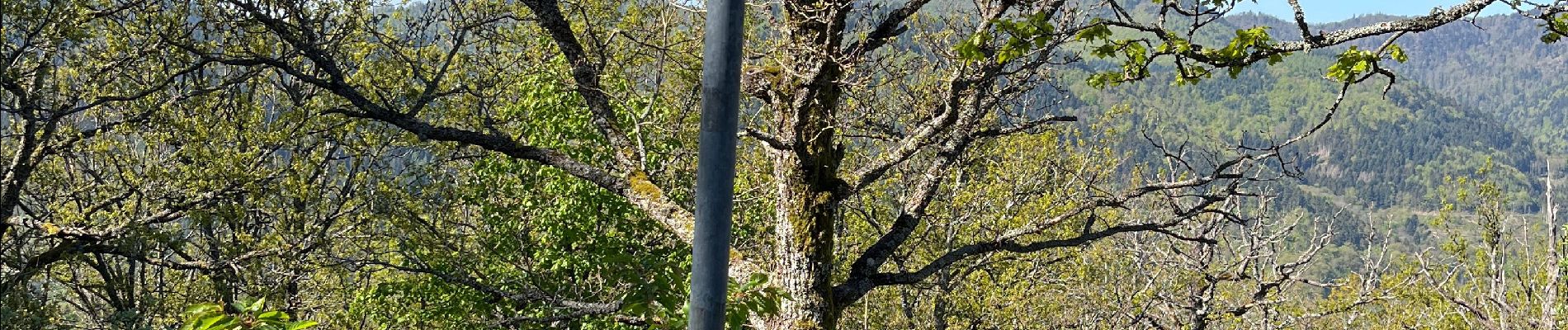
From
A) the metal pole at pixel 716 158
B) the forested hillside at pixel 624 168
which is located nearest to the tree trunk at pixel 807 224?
the forested hillside at pixel 624 168

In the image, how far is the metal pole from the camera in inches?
113

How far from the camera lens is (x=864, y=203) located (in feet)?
48.6

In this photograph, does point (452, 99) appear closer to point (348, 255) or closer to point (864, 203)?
point (348, 255)

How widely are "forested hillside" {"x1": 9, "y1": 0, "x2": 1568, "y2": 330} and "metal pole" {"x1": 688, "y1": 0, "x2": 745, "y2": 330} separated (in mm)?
300

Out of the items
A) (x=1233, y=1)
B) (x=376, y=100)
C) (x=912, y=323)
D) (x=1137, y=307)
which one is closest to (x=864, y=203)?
(x=912, y=323)

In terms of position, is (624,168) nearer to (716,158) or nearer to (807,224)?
(807,224)

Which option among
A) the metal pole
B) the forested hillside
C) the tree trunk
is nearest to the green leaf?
the forested hillside

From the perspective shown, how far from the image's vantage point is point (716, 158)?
9.37 feet

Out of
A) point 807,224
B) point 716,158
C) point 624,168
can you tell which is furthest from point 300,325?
point 624,168

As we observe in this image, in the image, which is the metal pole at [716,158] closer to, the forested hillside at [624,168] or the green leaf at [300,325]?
the forested hillside at [624,168]

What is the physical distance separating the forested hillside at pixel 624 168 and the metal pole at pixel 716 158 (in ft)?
0.98

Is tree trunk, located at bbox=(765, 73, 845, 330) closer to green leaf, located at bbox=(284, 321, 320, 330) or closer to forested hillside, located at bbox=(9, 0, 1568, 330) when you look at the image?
forested hillside, located at bbox=(9, 0, 1568, 330)

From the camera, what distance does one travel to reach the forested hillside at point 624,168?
7.12 metres

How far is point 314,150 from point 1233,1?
12.4 meters
